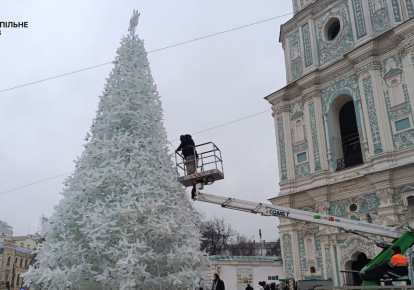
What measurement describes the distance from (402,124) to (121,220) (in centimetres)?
1214

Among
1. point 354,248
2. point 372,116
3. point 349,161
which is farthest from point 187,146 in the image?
point 349,161

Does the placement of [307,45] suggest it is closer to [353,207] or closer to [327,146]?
[327,146]

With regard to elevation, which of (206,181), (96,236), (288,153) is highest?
(288,153)

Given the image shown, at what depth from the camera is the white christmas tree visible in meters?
6.75

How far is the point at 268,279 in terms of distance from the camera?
2223 centimetres

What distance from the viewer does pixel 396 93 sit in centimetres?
1518

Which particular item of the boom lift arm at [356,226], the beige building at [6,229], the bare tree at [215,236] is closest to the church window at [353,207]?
the boom lift arm at [356,226]

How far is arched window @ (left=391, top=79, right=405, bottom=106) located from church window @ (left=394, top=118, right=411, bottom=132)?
29.9 inches

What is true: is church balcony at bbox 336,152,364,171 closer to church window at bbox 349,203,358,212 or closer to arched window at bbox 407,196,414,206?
church window at bbox 349,203,358,212

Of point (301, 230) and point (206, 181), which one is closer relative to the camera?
point (206, 181)

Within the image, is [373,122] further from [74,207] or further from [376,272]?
[74,207]

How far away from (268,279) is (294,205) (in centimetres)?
688

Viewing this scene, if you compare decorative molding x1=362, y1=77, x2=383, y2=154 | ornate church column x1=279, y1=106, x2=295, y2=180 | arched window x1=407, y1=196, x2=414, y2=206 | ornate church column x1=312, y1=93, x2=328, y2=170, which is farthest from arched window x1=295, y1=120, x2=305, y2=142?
arched window x1=407, y1=196, x2=414, y2=206

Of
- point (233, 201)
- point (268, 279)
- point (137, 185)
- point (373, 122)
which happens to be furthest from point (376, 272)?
point (268, 279)
